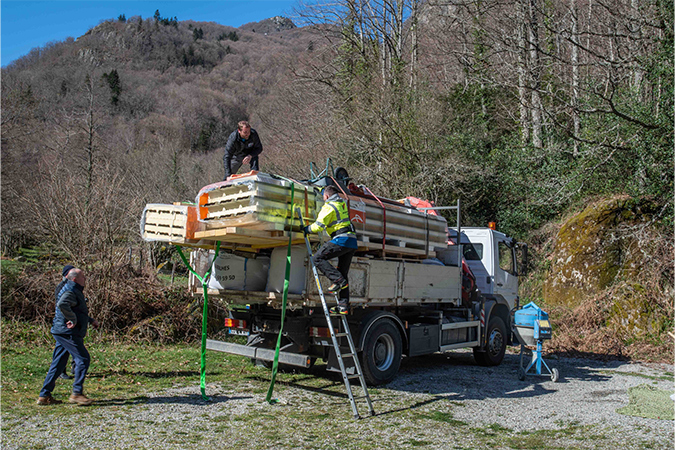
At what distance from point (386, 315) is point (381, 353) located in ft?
1.97

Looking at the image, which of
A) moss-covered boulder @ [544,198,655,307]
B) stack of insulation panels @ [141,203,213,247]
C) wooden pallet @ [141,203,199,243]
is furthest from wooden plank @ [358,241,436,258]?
moss-covered boulder @ [544,198,655,307]

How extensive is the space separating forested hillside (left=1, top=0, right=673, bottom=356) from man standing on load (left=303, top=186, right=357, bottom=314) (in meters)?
6.35

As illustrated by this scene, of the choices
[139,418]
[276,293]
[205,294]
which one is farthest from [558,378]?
[139,418]

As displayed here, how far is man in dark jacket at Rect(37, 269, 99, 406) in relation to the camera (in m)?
6.39

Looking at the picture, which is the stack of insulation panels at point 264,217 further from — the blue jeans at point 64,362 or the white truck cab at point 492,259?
the white truck cab at point 492,259

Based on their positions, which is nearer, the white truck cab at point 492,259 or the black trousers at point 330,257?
the black trousers at point 330,257

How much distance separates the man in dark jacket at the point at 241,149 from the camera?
8.45 metres

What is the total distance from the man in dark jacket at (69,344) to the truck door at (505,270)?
755 cm

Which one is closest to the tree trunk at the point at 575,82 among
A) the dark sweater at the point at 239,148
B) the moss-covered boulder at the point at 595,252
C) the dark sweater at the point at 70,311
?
the moss-covered boulder at the point at 595,252

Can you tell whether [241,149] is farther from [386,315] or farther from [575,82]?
[575,82]

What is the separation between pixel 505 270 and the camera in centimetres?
1112

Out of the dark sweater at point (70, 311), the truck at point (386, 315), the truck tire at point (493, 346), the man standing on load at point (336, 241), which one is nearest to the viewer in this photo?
the dark sweater at point (70, 311)

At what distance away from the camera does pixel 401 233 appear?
8281 mm

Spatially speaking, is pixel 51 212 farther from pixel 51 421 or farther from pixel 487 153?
pixel 487 153
